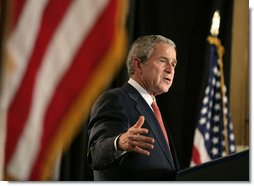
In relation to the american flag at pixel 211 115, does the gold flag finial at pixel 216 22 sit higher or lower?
higher

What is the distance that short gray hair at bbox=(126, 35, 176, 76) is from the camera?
1976 millimetres

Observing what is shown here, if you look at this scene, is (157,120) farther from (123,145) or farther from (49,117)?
(49,117)

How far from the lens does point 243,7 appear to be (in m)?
2.40

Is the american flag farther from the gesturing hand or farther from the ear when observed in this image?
the gesturing hand

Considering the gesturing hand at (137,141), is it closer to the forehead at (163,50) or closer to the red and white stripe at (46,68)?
the forehead at (163,50)

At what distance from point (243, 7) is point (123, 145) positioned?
1.18m

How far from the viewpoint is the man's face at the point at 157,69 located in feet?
6.41

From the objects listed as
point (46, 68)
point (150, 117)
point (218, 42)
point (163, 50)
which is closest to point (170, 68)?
point (163, 50)

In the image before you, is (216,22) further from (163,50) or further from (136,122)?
(136,122)

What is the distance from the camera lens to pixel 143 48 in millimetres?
2008

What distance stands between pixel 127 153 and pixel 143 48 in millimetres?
479

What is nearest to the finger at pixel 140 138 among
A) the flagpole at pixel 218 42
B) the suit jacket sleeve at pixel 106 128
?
the suit jacket sleeve at pixel 106 128

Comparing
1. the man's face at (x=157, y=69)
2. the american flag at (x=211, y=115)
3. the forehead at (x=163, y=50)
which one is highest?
the forehead at (x=163, y=50)

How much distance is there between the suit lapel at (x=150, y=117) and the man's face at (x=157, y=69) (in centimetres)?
6
